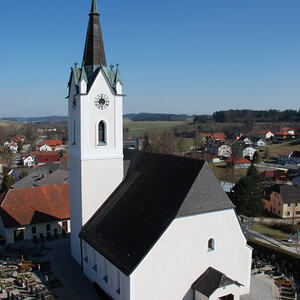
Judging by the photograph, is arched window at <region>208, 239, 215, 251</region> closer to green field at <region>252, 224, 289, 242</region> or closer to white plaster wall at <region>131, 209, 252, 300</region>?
white plaster wall at <region>131, 209, 252, 300</region>

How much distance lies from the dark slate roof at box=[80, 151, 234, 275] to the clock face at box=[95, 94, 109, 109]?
5.34m

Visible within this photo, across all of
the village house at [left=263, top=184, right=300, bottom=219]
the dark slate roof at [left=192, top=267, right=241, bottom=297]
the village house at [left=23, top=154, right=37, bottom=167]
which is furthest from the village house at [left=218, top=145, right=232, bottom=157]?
the dark slate roof at [left=192, top=267, right=241, bottom=297]

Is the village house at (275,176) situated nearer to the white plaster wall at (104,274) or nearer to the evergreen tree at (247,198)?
the evergreen tree at (247,198)

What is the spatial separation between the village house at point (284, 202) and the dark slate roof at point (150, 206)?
33.2 meters

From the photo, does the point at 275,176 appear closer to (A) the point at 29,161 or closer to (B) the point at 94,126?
(B) the point at 94,126

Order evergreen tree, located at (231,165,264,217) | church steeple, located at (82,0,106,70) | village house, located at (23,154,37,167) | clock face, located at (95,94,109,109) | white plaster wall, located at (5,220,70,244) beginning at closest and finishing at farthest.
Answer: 1. clock face, located at (95,94,109,109)
2. church steeple, located at (82,0,106,70)
3. white plaster wall, located at (5,220,70,244)
4. evergreen tree, located at (231,165,264,217)
5. village house, located at (23,154,37,167)

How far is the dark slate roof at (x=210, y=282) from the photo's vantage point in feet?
63.2

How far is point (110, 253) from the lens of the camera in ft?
67.0

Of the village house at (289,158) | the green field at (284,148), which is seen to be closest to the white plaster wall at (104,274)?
the village house at (289,158)

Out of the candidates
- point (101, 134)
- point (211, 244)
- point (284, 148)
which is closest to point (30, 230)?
point (101, 134)

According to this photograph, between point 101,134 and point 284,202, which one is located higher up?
point 101,134

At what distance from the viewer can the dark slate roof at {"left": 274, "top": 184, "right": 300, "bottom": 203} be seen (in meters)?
50.0

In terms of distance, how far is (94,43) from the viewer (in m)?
24.9

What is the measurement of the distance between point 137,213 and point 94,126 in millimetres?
7375
